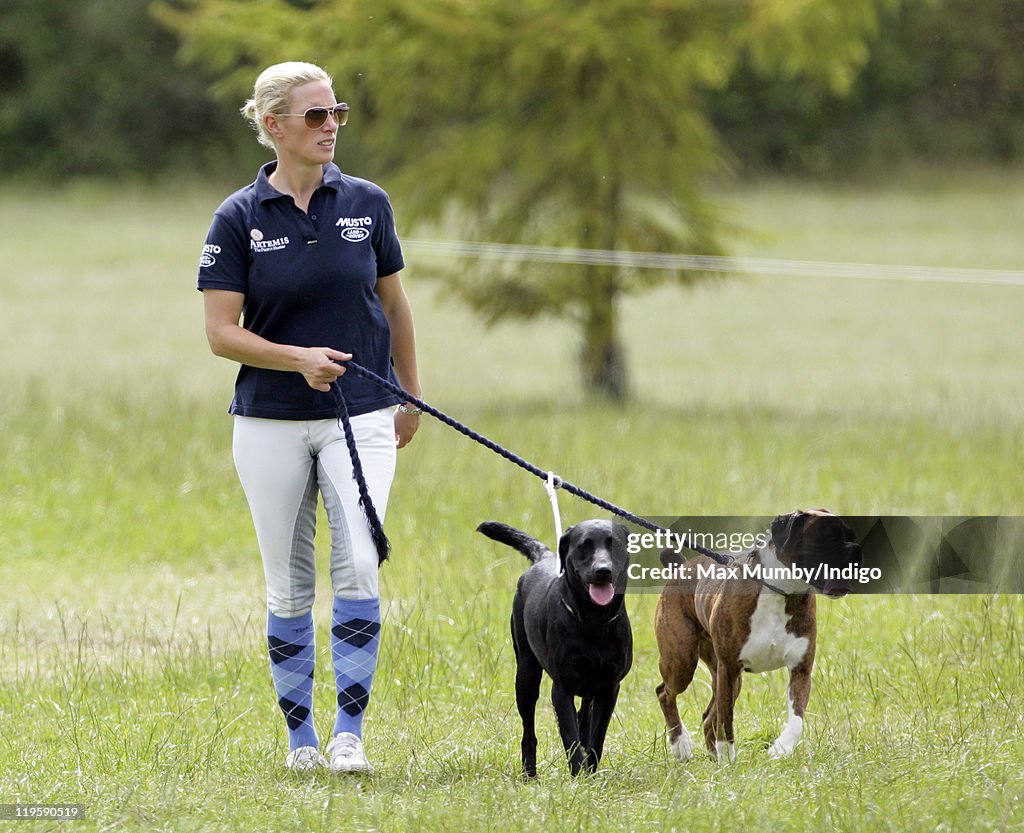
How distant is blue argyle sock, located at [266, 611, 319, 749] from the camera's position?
4.33m

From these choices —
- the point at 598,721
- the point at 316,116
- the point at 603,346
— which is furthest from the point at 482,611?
the point at 603,346

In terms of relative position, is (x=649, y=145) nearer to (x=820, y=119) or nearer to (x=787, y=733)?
(x=787, y=733)

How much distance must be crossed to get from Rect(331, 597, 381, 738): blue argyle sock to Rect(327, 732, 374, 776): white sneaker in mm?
32

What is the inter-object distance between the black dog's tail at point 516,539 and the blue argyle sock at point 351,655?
381 mm

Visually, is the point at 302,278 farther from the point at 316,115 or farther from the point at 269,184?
the point at 316,115

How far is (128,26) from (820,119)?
16.3 meters

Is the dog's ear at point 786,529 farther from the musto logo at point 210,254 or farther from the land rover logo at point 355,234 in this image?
the musto logo at point 210,254

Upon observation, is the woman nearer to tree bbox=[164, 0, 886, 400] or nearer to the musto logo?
the musto logo

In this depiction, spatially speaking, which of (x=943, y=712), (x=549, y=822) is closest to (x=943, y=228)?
(x=943, y=712)

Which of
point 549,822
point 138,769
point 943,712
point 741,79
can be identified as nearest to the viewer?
point 549,822

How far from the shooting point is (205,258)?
4.12 meters

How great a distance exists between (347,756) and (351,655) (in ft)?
0.91

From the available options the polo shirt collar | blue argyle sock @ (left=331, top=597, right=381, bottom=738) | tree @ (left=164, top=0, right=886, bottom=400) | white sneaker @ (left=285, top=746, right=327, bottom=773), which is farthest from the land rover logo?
tree @ (left=164, top=0, right=886, bottom=400)

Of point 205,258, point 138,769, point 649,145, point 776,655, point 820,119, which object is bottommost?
point 138,769
